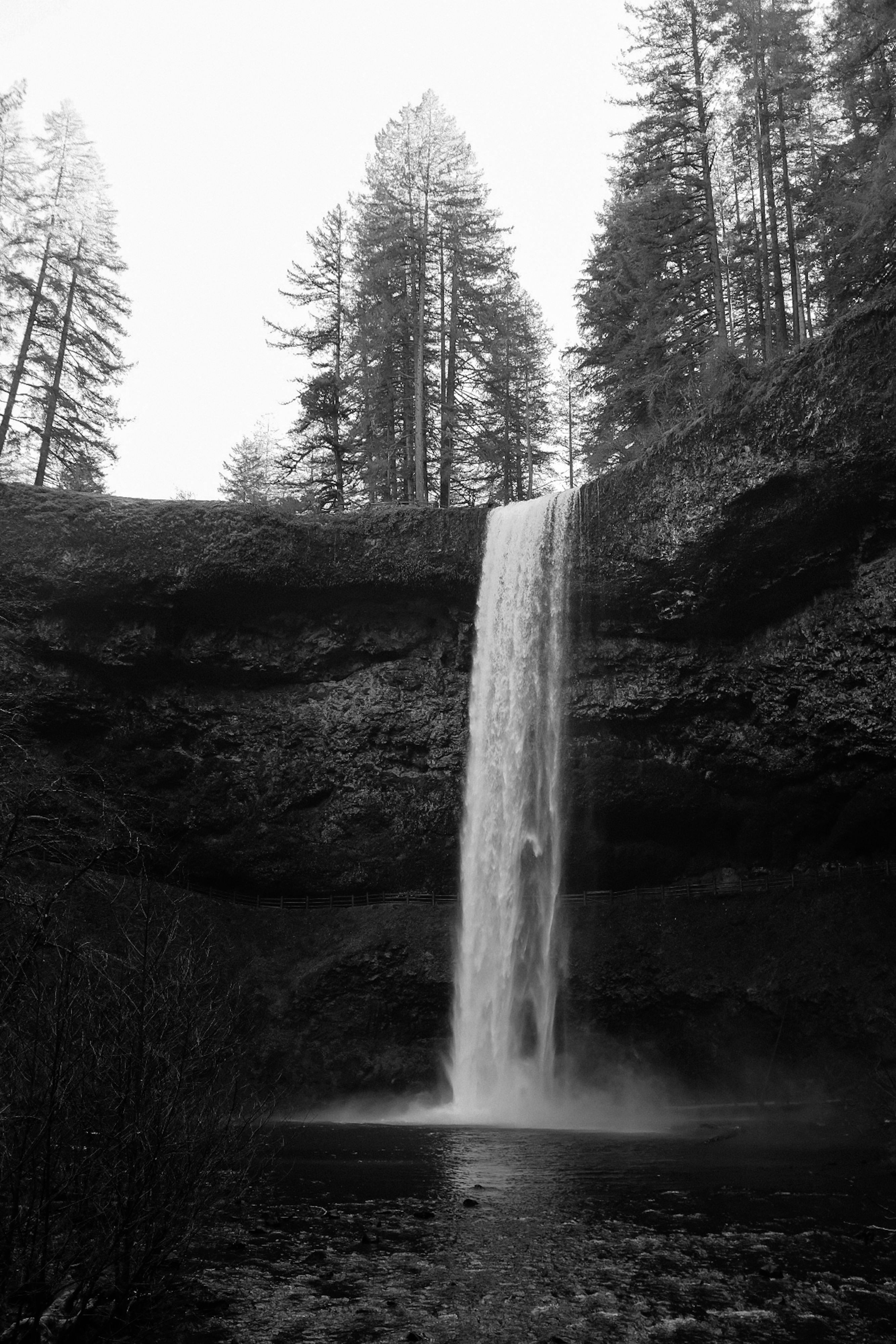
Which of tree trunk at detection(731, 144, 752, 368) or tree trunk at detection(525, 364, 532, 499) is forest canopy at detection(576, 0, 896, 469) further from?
tree trunk at detection(525, 364, 532, 499)

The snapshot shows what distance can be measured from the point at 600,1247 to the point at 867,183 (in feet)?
63.8

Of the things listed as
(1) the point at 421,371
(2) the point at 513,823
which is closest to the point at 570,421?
(1) the point at 421,371

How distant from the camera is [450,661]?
24406mm

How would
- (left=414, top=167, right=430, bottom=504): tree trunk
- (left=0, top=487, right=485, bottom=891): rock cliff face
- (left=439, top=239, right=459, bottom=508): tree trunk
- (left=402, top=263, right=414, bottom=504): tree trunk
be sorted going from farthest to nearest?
(left=402, top=263, right=414, bottom=504): tree trunk, (left=439, top=239, right=459, bottom=508): tree trunk, (left=414, top=167, right=430, bottom=504): tree trunk, (left=0, top=487, right=485, bottom=891): rock cliff face

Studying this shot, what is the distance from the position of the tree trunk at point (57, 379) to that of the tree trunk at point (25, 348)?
883 millimetres

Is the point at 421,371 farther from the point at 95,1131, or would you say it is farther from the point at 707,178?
the point at 95,1131

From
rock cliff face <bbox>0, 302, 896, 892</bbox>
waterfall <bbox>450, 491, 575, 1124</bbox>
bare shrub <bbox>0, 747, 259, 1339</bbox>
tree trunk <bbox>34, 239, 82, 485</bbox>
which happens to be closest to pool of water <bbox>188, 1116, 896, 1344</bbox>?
bare shrub <bbox>0, 747, 259, 1339</bbox>

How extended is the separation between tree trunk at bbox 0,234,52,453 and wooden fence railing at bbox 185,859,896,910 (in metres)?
13.5

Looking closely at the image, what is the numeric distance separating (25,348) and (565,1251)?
2788 cm

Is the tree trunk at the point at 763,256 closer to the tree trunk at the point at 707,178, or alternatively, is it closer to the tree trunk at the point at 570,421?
the tree trunk at the point at 707,178

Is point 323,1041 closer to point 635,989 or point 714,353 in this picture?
point 635,989

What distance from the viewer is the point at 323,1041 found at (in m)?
22.0

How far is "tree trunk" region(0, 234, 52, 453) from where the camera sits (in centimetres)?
2636

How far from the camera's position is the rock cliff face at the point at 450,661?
65.2 ft
